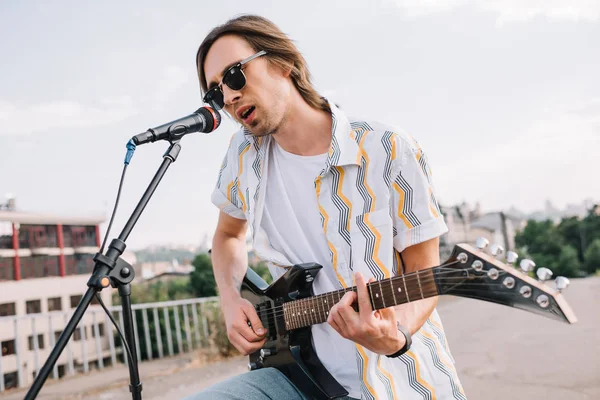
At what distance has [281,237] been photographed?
1.60 meters

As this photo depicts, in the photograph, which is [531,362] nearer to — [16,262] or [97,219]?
[97,219]

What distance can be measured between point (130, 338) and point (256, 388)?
393mm

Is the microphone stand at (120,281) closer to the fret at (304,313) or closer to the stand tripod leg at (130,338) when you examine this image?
the stand tripod leg at (130,338)

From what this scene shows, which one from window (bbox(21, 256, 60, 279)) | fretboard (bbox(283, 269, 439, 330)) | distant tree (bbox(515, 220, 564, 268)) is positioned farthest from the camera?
distant tree (bbox(515, 220, 564, 268))

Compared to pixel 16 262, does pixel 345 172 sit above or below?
below

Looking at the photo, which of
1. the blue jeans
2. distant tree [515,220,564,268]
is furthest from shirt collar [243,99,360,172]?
distant tree [515,220,564,268]

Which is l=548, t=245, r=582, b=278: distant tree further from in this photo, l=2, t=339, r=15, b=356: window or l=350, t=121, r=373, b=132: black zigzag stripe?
l=350, t=121, r=373, b=132: black zigzag stripe

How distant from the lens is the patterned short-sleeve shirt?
128 cm

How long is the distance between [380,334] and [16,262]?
21.2 metres

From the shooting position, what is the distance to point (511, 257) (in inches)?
41.2

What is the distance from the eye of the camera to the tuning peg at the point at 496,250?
104 cm

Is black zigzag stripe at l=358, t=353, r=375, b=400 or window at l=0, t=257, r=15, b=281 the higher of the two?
window at l=0, t=257, r=15, b=281

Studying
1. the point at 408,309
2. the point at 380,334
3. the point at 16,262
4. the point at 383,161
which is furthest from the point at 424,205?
the point at 16,262

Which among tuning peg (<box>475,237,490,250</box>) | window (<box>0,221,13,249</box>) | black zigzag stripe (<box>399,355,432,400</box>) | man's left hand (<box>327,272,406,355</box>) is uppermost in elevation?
window (<box>0,221,13,249</box>)
